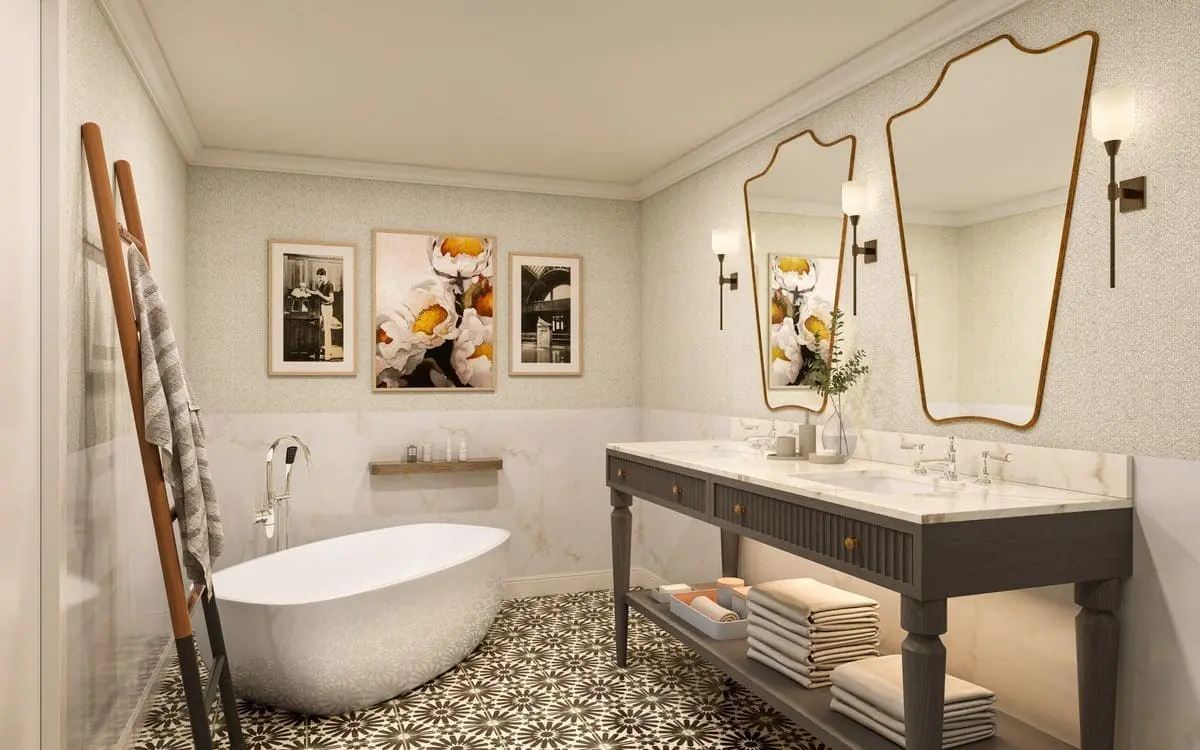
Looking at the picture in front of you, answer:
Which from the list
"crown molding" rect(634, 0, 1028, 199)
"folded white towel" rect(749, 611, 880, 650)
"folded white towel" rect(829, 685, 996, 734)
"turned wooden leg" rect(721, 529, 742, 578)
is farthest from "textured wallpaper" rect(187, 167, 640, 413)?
"folded white towel" rect(829, 685, 996, 734)

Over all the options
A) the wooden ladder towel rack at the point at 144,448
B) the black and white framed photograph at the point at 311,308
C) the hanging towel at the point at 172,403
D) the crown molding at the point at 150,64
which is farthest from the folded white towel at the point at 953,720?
the black and white framed photograph at the point at 311,308

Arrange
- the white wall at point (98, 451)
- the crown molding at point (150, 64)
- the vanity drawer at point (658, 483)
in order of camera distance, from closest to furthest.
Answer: the white wall at point (98, 451), the crown molding at point (150, 64), the vanity drawer at point (658, 483)

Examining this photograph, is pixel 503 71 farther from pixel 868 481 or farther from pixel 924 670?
pixel 924 670

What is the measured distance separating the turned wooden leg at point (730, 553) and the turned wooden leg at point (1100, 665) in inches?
70.9

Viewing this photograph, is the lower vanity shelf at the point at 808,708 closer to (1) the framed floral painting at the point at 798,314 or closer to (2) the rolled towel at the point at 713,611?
(2) the rolled towel at the point at 713,611

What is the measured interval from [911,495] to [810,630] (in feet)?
2.30

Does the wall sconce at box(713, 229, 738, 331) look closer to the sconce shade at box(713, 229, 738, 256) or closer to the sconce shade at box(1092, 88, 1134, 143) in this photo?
the sconce shade at box(713, 229, 738, 256)

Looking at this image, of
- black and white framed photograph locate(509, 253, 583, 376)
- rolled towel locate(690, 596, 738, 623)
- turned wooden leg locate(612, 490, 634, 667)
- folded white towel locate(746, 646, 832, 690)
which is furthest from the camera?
black and white framed photograph locate(509, 253, 583, 376)

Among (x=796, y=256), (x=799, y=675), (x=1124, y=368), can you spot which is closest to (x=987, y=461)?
(x=1124, y=368)

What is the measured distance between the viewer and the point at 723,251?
12.4 feet

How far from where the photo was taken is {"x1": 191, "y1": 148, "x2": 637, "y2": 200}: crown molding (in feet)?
13.5

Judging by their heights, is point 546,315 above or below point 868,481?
above

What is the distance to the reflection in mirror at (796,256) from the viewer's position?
10.4 feet

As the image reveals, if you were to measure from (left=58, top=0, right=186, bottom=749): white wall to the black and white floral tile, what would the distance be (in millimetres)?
513
